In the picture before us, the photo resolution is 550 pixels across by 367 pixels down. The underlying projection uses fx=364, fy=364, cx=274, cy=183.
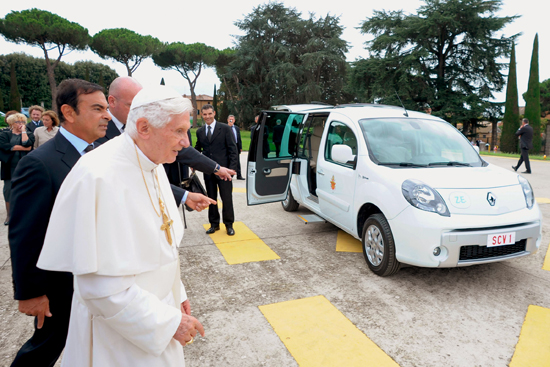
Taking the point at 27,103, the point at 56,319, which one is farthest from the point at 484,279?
the point at 27,103

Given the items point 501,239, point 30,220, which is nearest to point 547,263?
point 501,239

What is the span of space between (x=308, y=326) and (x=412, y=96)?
32.4 metres

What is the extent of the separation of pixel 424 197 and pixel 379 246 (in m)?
0.72

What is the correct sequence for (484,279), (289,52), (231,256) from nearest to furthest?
(484,279)
(231,256)
(289,52)

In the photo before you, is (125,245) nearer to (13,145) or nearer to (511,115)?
(13,145)

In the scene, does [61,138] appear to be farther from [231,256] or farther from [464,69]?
[464,69]

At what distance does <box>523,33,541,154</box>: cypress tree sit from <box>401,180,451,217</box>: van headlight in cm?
3028

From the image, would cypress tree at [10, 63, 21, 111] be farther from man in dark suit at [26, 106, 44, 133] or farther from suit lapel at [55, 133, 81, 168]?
suit lapel at [55, 133, 81, 168]

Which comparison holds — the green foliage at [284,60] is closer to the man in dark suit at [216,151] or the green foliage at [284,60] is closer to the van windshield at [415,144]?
the man in dark suit at [216,151]

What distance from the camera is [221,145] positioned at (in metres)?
5.60

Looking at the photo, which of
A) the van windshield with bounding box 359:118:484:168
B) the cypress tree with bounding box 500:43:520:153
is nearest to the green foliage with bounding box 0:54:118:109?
the cypress tree with bounding box 500:43:520:153

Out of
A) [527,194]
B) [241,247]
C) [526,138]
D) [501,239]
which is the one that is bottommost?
[241,247]

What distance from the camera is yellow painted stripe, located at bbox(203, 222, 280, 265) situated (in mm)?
4449

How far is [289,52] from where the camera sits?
38.2 m
